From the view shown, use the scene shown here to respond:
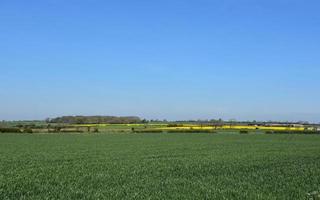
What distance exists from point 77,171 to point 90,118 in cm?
16846

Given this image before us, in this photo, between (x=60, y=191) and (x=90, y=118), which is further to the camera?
(x=90, y=118)

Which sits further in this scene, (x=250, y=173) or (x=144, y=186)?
(x=250, y=173)

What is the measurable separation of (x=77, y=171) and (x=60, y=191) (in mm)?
7756

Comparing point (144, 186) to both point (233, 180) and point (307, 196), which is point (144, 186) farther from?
point (307, 196)

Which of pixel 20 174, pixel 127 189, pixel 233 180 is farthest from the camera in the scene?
pixel 20 174

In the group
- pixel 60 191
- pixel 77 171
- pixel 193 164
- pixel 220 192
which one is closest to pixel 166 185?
pixel 220 192

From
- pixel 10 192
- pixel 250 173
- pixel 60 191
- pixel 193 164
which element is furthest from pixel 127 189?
pixel 193 164

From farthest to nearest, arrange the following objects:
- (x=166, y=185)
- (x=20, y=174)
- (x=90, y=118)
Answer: (x=90, y=118) < (x=20, y=174) < (x=166, y=185)

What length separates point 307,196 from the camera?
17672 millimetres

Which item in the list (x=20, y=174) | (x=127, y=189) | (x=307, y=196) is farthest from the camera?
(x=20, y=174)

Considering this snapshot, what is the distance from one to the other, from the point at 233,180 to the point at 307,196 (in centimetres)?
515

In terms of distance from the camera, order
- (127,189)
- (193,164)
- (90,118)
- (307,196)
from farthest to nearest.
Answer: (90,118), (193,164), (127,189), (307,196)

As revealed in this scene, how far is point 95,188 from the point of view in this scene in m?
19.6

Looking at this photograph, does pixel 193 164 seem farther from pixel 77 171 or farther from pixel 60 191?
pixel 60 191
